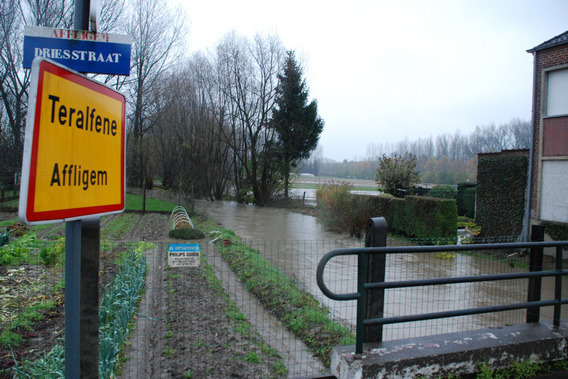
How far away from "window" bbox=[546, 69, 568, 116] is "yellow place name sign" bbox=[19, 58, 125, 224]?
1415 centimetres

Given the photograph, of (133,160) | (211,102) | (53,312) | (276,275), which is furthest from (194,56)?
(53,312)

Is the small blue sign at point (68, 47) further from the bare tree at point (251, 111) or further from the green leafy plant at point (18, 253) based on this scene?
the bare tree at point (251, 111)

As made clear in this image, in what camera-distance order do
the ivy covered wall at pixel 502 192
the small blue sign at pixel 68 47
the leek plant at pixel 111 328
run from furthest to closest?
the ivy covered wall at pixel 502 192
the leek plant at pixel 111 328
the small blue sign at pixel 68 47

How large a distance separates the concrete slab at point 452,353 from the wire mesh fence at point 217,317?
1463 mm

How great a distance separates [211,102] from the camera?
103ft

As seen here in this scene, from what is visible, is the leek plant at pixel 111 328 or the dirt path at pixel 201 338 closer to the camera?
the leek plant at pixel 111 328

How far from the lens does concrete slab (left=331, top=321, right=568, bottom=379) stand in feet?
10.0

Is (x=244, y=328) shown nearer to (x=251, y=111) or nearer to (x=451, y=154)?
(x=251, y=111)

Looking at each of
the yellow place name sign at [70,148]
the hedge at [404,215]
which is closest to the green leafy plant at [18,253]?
the yellow place name sign at [70,148]

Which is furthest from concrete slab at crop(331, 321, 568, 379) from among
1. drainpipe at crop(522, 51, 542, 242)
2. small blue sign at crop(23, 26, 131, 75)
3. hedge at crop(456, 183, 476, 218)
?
hedge at crop(456, 183, 476, 218)

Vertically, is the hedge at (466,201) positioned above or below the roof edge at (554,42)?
below

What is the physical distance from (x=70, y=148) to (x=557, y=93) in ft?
48.3

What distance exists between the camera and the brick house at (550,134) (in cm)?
1259

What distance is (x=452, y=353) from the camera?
10.8ft
